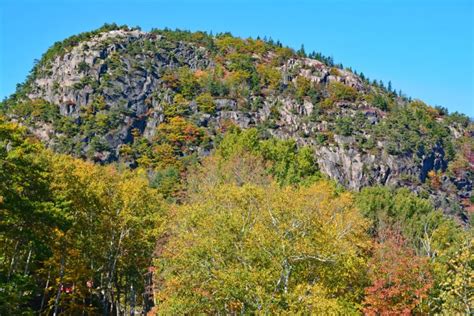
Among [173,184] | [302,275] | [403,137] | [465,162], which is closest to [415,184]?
[403,137]

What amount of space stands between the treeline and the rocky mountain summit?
59.2 m

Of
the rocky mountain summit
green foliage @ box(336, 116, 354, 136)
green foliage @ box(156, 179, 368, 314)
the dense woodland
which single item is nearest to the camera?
green foliage @ box(156, 179, 368, 314)

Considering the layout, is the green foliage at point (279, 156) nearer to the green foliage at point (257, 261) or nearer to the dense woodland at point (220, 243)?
the dense woodland at point (220, 243)

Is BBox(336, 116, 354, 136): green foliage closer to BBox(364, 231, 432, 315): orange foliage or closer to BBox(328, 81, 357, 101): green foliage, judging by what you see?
BBox(328, 81, 357, 101): green foliage

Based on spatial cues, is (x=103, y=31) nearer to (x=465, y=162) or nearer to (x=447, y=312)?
(x=465, y=162)

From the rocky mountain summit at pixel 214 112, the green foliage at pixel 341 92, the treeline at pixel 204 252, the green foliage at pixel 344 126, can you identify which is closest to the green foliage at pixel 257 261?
the treeline at pixel 204 252

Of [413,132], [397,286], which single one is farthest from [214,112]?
[397,286]

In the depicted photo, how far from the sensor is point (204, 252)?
2161cm

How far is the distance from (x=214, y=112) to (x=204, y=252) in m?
101

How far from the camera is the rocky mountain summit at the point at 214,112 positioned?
353 feet

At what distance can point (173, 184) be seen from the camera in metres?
65.8

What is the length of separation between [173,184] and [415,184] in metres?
78.4

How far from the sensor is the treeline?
1981cm

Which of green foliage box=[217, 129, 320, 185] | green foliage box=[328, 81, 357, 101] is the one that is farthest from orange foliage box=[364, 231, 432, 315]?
green foliage box=[328, 81, 357, 101]
